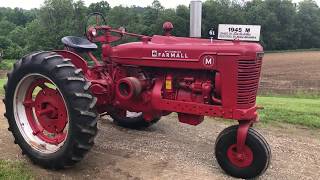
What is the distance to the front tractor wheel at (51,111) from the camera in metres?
4.82

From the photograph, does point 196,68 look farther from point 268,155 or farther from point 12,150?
point 12,150

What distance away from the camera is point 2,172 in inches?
185

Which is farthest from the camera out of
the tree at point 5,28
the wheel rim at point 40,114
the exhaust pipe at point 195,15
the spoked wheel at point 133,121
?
the tree at point 5,28

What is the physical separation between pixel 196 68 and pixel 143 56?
0.75m

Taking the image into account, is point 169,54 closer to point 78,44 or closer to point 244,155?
point 244,155

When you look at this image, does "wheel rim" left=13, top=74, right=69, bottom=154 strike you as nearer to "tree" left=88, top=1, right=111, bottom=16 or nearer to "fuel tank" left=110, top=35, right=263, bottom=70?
"fuel tank" left=110, top=35, right=263, bottom=70

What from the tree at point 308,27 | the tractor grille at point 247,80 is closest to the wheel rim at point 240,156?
the tractor grille at point 247,80

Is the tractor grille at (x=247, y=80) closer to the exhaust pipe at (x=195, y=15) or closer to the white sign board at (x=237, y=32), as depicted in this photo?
the white sign board at (x=237, y=32)

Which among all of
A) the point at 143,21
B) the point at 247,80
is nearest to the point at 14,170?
the point at 247,80

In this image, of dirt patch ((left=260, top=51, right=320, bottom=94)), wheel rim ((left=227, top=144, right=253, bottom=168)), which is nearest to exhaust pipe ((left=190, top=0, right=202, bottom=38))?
wheel rim ((left=227, top=144, right=253, bottom=168))

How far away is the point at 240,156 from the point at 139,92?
1478 mm

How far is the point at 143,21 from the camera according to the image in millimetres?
51938

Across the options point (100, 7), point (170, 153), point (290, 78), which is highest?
point (170, 153)

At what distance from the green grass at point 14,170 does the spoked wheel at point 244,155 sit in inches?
83.6
